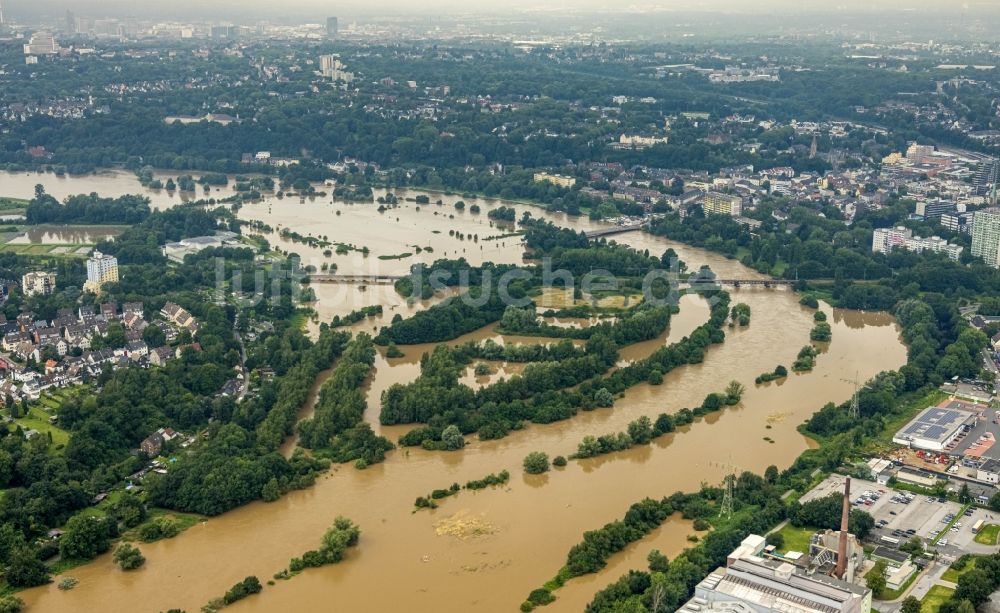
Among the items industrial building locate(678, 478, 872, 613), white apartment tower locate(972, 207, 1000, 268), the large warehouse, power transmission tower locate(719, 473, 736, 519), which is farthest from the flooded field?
industrial building locate(678, 478, 872, 613)

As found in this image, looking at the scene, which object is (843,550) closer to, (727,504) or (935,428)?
(727,504)

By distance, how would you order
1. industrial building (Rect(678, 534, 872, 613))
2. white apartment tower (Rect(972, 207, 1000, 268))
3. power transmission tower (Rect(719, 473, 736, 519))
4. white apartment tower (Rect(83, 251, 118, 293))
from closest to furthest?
industrial building (Rect(678, 534, 872, 613)) → power transmission tower (Rect(719, 473, 736, 519)) → white apartment tower (Rect(83, 251, 118, 293)) → white apartment tower (Rect(972, 207, 1000, 268))

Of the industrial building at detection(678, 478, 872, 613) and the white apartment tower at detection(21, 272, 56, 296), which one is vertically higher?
the industrial building at detection(678, 478, 872, 613)

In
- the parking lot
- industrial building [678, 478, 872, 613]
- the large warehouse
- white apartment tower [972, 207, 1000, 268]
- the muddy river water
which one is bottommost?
the muddy river water

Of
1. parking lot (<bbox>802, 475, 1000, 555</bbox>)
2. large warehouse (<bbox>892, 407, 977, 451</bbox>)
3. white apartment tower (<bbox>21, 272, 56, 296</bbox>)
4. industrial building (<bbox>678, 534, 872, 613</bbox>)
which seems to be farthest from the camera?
white apartment tower (<bbox>21, 272, 56, 296</bbox>)

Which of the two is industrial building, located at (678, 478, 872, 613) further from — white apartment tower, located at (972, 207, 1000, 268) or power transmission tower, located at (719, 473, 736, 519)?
white apartment tower, located at (972, 207, 1000, 268)

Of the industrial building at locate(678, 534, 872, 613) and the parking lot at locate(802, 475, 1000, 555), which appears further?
the parking lot at locate(802, 475, 1000, 555)
